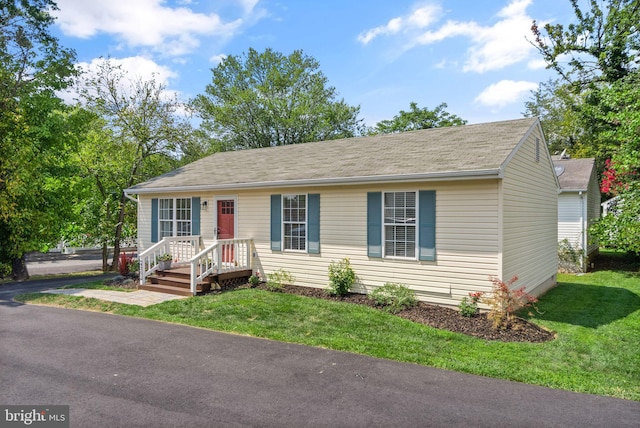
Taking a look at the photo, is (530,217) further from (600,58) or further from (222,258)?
(600,58)

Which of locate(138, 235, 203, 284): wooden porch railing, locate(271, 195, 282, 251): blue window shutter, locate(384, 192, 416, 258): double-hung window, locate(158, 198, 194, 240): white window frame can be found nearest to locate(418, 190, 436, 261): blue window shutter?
locate(384, 192, 416, 258): double-hung window

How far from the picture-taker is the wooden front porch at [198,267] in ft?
33.6

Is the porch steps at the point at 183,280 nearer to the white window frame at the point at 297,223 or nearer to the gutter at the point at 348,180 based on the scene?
the white window frame at the point at 297,223

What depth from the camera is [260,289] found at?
34.3 ft

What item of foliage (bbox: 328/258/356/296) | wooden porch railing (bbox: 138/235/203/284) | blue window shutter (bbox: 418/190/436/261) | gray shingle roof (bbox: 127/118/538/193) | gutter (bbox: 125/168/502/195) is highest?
gray shingle roof (bbox: 127/118/538/193)

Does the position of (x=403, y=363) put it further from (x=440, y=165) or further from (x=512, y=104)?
(x=512, y=104)

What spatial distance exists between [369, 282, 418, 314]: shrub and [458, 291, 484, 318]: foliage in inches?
39.6

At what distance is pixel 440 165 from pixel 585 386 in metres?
4.85

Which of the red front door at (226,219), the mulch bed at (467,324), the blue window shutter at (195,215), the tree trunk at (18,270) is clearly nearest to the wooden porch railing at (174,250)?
the blue window shutter at (195,215)

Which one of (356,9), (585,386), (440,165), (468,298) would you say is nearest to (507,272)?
(468,298)

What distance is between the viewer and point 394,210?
8.96 m

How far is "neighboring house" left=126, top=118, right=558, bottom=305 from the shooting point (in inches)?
318

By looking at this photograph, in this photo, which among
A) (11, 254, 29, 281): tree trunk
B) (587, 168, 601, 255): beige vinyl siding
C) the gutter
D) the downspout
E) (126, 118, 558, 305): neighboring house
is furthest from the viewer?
(587, 168, 601, 255): beige vinyl siding

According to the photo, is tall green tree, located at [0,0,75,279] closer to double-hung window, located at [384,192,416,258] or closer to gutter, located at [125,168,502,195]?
gutter, located at [125,168,502,195]
